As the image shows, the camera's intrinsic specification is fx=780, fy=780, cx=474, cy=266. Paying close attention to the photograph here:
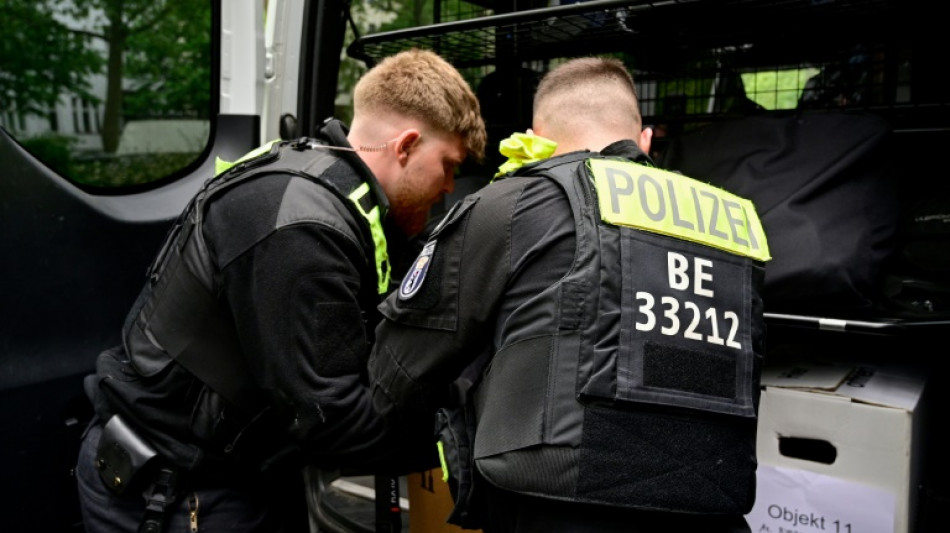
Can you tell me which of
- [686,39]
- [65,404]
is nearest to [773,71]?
[686,39]

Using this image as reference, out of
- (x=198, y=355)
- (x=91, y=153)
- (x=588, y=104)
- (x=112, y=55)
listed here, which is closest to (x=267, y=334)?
(x=198, y=355)

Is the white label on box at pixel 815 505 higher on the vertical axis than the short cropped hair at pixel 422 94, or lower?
lower

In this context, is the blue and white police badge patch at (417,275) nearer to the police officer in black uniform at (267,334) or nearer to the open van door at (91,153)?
the police officer in black uniform at (267,334)

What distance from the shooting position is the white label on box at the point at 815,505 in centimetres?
154

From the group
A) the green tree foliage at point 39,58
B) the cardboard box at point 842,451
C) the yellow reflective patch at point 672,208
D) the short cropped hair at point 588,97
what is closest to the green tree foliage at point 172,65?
the green tree foliage at point 39,58

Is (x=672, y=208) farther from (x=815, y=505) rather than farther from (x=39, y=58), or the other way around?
(x=39, y=58)

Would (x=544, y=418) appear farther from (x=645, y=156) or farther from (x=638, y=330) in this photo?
(x=645, y=156)

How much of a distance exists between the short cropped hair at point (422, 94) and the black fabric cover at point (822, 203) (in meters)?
0.58

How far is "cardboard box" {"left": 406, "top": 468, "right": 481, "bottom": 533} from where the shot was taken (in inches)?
79.0

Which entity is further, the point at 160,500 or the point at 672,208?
the point at 160,500

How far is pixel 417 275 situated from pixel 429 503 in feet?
3.14

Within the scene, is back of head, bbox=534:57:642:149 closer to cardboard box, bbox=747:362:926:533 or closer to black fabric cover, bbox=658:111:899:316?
black fabric cover, bbox=658:111:899:316

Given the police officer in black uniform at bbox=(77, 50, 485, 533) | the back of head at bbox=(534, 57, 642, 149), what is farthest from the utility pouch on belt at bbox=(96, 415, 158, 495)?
the back of head at bbox=(534, 57, 642, 149)

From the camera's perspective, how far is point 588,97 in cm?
Result: 149
